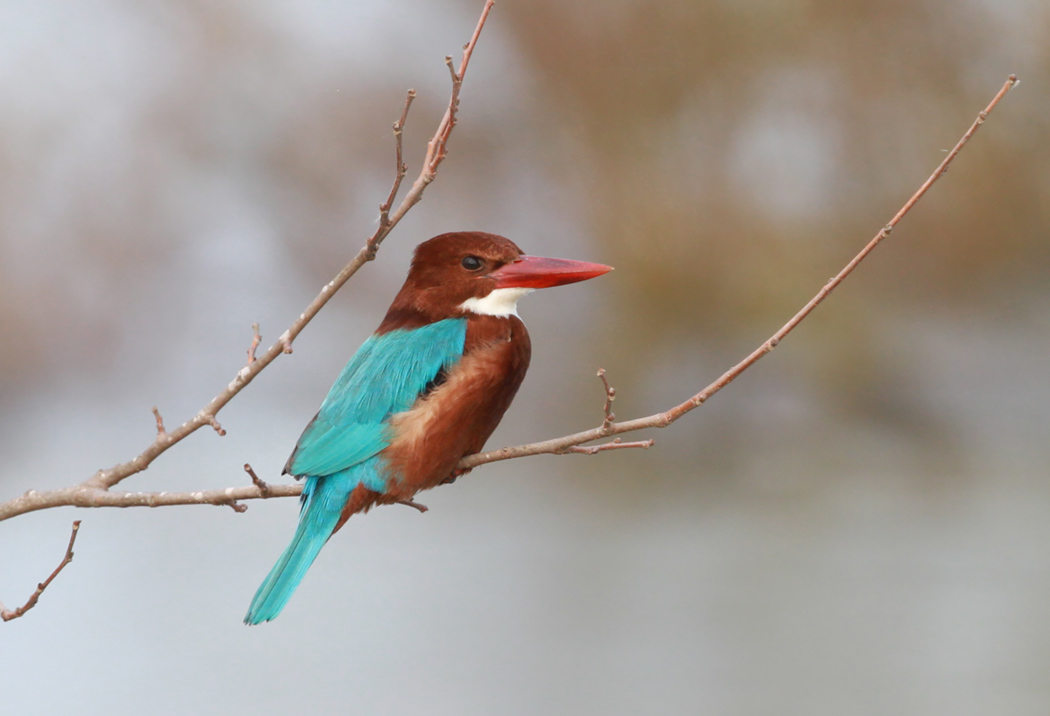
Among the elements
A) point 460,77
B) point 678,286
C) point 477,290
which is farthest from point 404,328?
point 678,286

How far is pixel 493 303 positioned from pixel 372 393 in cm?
28

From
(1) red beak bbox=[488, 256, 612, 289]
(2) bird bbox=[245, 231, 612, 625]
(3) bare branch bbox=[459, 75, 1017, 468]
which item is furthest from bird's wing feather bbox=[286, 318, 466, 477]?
(3) bare branch bbox=[459, 75, 1017, 468]

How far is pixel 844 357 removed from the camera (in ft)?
16.8

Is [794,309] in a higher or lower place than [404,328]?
higher

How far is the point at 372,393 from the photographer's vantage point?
64.0 inches

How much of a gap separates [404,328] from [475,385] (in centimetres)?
19

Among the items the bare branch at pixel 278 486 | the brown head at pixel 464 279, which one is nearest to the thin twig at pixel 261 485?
the bare branch at pixel 278 486

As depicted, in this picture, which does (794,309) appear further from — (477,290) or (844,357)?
(477,290)

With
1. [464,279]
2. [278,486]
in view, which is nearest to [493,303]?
[464,279]

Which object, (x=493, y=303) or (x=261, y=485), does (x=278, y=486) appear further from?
(x=493, y=303)

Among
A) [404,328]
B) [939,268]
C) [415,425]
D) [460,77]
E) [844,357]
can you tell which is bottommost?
[415,425]

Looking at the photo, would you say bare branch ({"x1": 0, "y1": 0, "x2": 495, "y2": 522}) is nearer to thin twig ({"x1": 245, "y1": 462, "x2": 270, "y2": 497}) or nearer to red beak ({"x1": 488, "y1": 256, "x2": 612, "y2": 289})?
thin twig ({"x1": 245, "y1": 462, "x2": 270, "y2": 497})

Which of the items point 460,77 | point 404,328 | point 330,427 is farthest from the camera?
point 404,328

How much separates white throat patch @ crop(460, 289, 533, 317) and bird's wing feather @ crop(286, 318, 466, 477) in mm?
44
